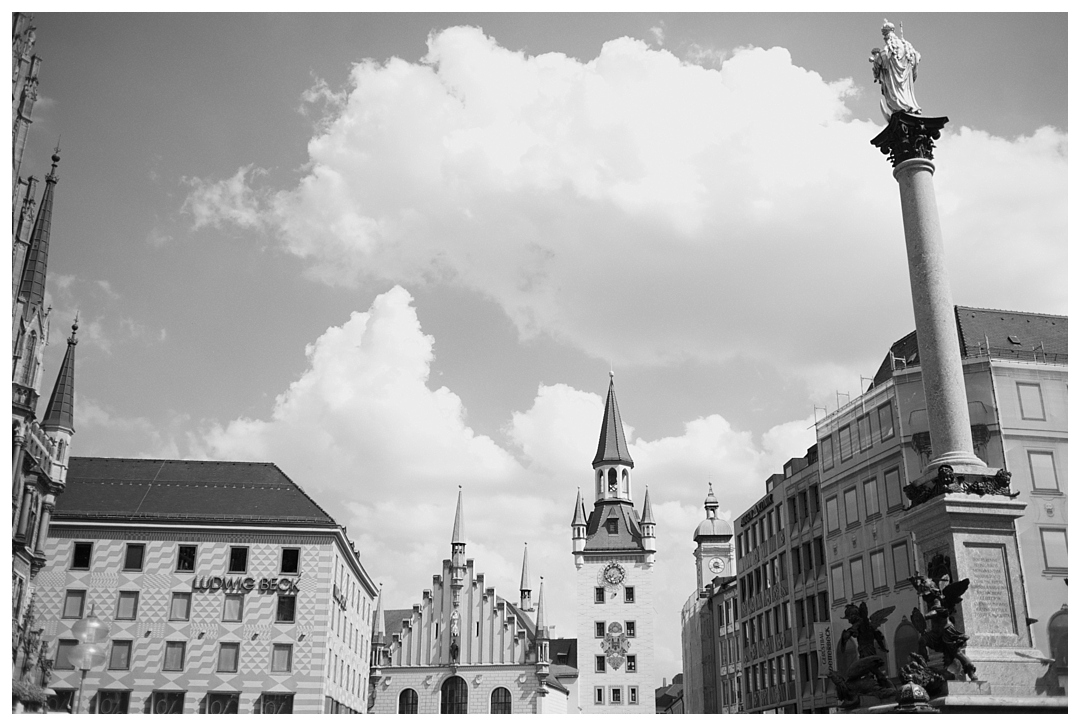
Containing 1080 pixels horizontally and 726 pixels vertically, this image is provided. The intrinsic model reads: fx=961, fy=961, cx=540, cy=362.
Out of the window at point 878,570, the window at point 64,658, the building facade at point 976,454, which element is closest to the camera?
the building facade at point 976,454

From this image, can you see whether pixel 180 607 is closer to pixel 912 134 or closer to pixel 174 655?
pixel 174 655

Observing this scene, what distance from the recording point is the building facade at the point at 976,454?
32.2m

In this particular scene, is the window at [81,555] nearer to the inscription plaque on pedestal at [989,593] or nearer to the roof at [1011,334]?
the roof at [1011,334]

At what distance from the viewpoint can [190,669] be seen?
40844mm

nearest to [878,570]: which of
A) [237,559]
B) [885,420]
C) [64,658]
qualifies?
[885,420]

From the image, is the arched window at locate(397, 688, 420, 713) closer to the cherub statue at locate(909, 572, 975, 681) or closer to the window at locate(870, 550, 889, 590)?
the window at locate(870, 550, 889, 590)

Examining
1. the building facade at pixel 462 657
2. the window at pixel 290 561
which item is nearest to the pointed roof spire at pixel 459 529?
the building facade at pixel 462 657

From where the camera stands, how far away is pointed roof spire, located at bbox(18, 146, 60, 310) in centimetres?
3478

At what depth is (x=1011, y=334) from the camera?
3978cm

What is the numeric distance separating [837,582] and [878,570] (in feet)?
12.0

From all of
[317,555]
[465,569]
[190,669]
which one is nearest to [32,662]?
[190,669]

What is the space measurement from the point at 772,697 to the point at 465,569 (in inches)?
1188

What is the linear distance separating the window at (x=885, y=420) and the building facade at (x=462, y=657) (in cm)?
3677

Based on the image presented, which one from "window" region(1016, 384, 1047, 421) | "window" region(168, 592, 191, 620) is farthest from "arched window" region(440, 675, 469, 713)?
"window" region(1016, 384, 1047, 421)
